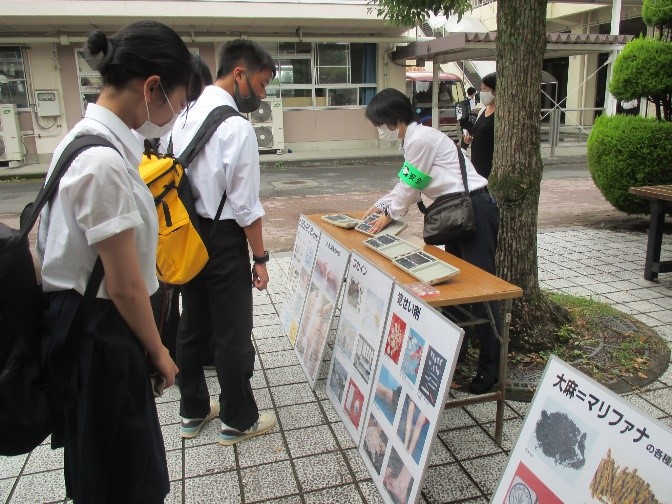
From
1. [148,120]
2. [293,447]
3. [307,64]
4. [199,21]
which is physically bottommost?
[293,447]

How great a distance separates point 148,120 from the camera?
165cm

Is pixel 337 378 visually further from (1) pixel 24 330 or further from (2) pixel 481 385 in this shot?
(1) pixel 24 330

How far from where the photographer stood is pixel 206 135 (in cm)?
240

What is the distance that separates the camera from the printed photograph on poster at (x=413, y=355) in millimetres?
2047

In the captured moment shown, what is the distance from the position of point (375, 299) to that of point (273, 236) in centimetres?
482

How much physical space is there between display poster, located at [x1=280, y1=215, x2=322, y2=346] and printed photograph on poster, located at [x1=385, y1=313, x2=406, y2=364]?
4.23 feet

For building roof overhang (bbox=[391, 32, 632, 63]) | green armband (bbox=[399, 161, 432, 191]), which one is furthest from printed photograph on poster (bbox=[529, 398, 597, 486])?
building roof overhang (bbox=[391, 32, 632, 63])

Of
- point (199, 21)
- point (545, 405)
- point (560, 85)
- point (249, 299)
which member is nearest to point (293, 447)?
point (249, 299)

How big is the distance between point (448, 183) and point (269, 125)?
43.2 feet

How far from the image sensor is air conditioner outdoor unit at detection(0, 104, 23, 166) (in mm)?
13594

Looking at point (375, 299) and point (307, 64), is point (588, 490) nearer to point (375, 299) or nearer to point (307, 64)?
point (375, 299)

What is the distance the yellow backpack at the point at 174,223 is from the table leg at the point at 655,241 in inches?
163

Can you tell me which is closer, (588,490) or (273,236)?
(588,490)

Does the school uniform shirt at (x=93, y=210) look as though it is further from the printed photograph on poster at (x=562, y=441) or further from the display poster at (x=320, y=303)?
the display poster at (x=320, y=303)
